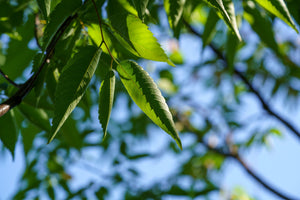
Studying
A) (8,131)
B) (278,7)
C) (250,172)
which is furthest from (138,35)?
(250,172)

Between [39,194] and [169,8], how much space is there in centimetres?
149

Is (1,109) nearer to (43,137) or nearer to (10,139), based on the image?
(10,139)

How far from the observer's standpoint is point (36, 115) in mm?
775

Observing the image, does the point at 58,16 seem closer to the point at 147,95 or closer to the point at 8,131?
the point at 147,95

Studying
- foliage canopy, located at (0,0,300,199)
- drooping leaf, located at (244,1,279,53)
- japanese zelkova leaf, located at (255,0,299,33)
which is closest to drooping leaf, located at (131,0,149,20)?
foliage canopy, located at (0,0,300,199)

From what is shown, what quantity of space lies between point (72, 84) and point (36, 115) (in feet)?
1.14

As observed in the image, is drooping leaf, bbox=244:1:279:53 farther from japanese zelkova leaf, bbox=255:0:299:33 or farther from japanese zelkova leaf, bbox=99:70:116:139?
japanese zelkova leaf, bbox=99:70:116:139

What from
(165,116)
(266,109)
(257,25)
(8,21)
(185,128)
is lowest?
(185,128)

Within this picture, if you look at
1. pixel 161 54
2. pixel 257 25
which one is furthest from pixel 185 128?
pixel 161 54

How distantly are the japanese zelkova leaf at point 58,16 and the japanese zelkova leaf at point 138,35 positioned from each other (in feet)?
0.29

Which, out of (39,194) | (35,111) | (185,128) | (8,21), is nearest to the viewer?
(35,111)

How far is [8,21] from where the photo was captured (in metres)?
0.93

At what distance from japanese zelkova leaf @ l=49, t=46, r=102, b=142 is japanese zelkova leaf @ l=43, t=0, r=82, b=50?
0.20 feet

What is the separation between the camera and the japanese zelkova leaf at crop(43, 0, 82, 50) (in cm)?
51
